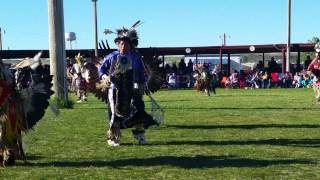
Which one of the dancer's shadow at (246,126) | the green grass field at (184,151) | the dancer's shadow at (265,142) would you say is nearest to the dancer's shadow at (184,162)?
the green grass field at (184,151)

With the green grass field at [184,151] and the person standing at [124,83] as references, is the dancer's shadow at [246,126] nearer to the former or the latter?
the green grass field at [184,151]

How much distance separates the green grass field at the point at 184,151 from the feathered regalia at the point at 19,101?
21 centimetres

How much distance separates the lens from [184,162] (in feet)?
23.7

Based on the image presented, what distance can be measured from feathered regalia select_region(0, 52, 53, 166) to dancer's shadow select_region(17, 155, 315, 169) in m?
0.39

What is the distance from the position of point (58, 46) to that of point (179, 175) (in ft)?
37.8

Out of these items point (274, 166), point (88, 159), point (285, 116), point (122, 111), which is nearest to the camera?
point (274, 166)

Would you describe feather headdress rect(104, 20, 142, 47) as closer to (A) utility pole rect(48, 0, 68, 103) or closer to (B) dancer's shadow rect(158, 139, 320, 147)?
(B) dancer's shadow rect(158, 139, 320, 147)

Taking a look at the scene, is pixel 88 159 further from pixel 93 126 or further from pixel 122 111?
pixel 93 126

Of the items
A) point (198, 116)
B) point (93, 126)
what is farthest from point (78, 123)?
point (198, 116)

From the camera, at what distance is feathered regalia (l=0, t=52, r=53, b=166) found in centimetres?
690

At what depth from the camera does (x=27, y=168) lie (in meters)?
6.93

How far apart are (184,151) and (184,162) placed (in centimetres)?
90

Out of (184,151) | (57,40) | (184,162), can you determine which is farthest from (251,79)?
(184,162)

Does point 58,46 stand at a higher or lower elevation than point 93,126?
higher
